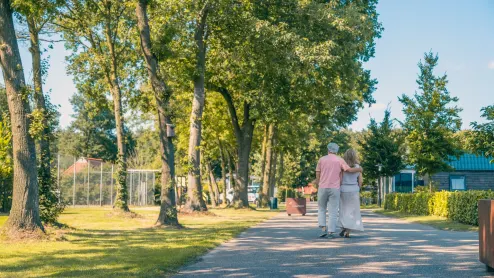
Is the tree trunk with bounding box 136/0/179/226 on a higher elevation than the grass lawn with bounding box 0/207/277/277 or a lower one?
higher

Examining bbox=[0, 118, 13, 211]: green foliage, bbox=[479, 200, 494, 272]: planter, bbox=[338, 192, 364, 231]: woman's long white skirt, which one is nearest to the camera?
bbox=[479, 200, 494, 272]: planter

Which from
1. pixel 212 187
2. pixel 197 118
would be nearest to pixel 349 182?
pixel 197 118

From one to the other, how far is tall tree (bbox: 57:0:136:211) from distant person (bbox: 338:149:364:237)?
12.0 m

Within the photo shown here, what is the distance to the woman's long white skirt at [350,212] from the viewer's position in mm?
14500

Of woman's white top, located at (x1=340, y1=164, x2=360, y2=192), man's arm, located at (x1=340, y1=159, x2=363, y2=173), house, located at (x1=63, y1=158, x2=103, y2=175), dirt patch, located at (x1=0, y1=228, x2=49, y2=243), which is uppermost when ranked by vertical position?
house, located at (x1=63, y1=158, x2=103, y2=175)

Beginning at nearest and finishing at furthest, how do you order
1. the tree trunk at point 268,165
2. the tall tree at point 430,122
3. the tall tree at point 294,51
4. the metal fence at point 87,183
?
1. the tall tree at point 294,51
2. the tall tree at point 430,122
3. the metal fence at point 87,183
4. the tree trunk at point 268,165

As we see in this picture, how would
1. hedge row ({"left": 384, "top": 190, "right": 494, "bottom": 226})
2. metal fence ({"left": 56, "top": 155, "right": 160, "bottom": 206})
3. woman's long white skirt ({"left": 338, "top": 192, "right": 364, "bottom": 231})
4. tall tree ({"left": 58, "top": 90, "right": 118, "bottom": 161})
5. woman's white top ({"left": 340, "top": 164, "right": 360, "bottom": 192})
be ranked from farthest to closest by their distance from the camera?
tall tree ({"left": 58, "top": 90, "right": 118, "bottom": 161})
metal fence ({"left": 56, "top": 155, "right": 160, "bottom": 206})
hedge row ({"left": 384, "top": 190, "right": 494, "bottom": 226})
woman's white top ({"left": 340, "top": 164, "right": 360, "bottom": 192})
woman's long white skirt ({"left": 338, "top": 192, "right": 364, "bottom": 231})

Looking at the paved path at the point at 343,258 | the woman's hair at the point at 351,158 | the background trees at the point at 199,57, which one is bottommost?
the paved path at the point at 343,258

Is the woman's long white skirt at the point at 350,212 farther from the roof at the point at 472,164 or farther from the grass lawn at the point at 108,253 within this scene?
the roof at the point at 472,164

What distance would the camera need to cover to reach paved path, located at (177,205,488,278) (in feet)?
28.5

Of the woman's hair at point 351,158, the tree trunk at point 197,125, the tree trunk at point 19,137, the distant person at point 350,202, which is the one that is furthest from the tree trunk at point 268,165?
the tree trunk at point 19,137

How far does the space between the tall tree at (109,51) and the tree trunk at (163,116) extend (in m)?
5.12

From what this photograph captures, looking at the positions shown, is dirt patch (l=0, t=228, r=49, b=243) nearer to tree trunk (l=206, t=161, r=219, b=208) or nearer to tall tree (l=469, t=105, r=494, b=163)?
tall tree (l=469, t=105, r=494, b=163)

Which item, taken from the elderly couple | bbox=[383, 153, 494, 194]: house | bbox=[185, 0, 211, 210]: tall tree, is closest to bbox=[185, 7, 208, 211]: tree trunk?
bbox=[185, 0, 211, 210]: tall tree
